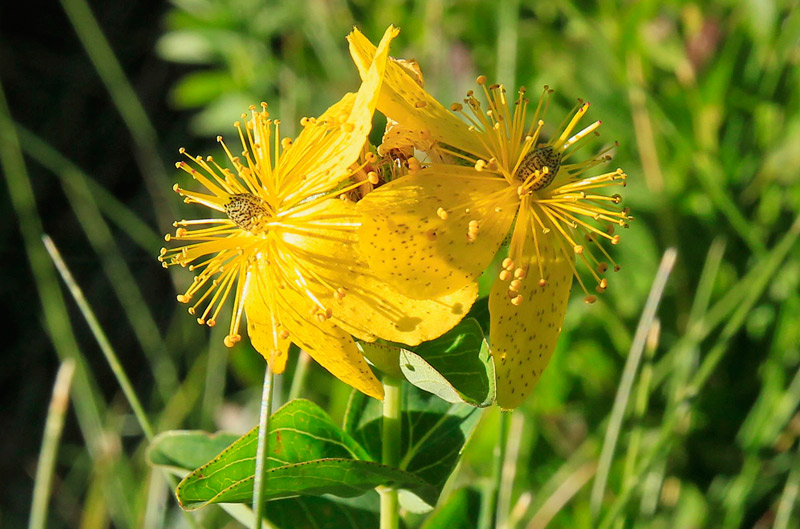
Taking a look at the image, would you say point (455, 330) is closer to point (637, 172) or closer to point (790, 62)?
point (637, 172)

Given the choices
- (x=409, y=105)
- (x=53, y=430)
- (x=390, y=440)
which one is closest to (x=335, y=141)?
(x=409, y=105)

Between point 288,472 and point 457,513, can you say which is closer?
point 288,472

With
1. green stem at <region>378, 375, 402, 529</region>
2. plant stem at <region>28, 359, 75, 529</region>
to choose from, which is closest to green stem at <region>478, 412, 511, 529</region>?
green stem at <region>378, 375, 402, 529</region>

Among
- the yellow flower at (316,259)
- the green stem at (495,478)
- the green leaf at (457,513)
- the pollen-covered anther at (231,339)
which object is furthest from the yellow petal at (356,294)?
the green leaf at (457,513)

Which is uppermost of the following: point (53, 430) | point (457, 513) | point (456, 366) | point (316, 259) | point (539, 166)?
point (539, 166)

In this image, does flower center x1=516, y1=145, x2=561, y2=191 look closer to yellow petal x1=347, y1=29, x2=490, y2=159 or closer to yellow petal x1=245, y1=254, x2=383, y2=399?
yellow petal x1=347, y1=29, x2=490, y2=159

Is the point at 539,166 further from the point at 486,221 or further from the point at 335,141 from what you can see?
the point at 335,141
